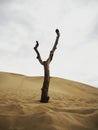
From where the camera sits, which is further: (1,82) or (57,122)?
(1,82)

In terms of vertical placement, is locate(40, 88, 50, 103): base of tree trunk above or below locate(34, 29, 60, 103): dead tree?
below

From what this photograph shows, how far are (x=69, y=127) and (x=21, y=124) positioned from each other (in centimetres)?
70

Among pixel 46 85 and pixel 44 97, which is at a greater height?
pixel 46 85

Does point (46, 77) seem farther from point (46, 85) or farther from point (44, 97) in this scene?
point (44, 97)

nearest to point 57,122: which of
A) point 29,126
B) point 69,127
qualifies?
point 69,127

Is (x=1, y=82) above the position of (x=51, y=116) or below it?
below

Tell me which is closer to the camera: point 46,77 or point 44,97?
point 44,97

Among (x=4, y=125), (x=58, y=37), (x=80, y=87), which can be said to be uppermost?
(x=58, y=37)

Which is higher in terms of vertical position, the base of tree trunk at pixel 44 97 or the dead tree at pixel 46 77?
the dead tree at pixel 46 77

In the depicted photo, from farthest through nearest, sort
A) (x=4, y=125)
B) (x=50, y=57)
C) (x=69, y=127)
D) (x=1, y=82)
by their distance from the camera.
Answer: (x=1, y=82), (x=50, y=57), (x=4, y=125), (x=69, y=127)

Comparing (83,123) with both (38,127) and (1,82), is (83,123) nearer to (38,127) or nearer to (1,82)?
(38,127)

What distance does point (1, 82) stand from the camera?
20.4m

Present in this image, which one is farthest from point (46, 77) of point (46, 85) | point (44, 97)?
point (44, 97)

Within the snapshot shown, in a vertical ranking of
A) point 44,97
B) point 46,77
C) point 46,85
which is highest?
point 46,77
